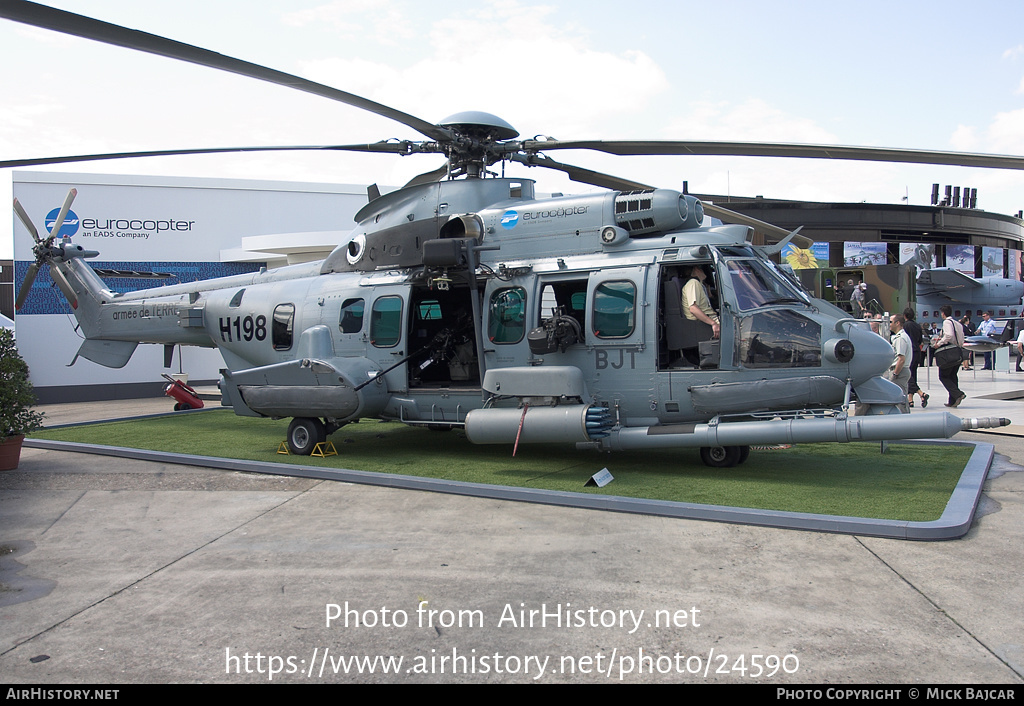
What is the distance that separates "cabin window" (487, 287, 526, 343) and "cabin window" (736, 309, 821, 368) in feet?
7.63

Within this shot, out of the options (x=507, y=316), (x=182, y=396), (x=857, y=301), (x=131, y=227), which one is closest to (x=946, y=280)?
(x=857, y=301)

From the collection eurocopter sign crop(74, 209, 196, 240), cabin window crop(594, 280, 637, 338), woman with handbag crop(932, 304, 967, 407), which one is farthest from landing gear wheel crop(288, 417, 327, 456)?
eurocopter sign crop(74, 209, 196, 240)

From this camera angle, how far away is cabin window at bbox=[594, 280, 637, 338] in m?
7.52

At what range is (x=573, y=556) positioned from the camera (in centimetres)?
506

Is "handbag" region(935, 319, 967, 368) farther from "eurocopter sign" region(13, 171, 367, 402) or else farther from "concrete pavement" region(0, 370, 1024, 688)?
"eurocopter sign" region(13, 171, 367, 402)

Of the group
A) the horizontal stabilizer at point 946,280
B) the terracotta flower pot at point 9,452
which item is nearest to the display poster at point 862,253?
the horizontal stabilizer at point 946,280

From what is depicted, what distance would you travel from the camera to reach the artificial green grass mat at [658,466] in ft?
20.6

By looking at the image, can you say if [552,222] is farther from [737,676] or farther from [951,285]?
[951,285]

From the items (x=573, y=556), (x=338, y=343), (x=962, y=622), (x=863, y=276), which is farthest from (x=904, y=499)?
(x=863, y=276)

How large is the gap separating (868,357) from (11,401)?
923 centimetres

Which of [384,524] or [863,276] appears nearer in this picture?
[384,524]

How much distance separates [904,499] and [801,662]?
3.37 meters

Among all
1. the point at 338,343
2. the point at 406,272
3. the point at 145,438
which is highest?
the point at 406,272

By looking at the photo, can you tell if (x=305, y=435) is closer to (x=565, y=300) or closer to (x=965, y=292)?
(x=565, y=300)
